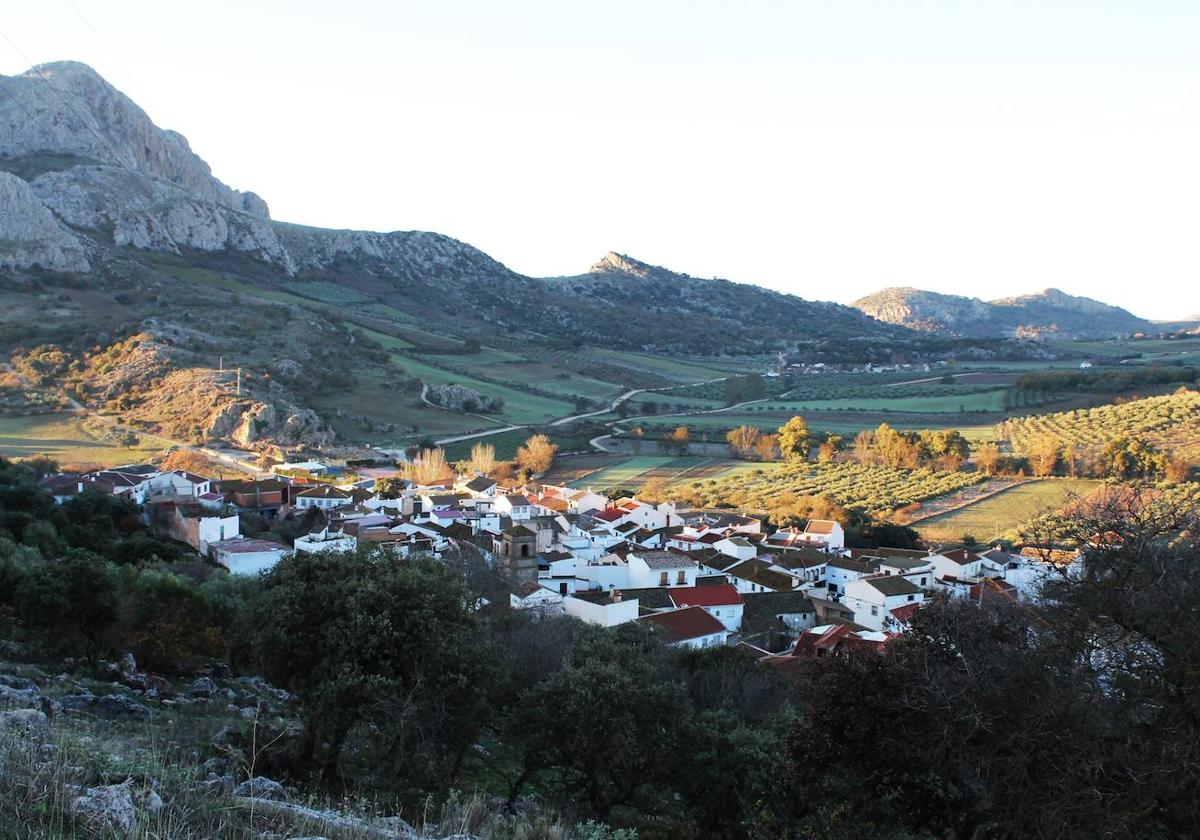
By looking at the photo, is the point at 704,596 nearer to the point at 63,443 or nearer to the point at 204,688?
the point at 204,688

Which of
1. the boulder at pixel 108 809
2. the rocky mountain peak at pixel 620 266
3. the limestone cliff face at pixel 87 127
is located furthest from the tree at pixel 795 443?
the rocky mountain peak at pixel 620 266

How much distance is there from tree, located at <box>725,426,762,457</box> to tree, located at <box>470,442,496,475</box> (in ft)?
50.9

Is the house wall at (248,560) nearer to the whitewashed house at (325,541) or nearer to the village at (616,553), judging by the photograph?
the village at (616,553)

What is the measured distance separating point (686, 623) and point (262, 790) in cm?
1730

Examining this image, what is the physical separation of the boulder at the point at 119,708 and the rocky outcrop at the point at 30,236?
7739 centimetres

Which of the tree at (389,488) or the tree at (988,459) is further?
the tree at (988,459)

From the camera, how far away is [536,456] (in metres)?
52.3

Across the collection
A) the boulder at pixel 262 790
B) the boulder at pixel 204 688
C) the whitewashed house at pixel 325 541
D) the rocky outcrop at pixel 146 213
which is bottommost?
the whitewashed house at pixel 325 541

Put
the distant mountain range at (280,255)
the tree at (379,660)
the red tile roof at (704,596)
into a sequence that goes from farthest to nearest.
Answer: the distant mountain range at (280,255) → the red tile roof at (704,596) → the tree at (379,660)

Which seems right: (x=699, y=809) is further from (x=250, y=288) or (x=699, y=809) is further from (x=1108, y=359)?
(x=1108, y=359)

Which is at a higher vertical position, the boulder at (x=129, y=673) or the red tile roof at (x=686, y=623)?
the boulder at (x=129, y=673)

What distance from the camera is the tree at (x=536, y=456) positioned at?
2044 inches

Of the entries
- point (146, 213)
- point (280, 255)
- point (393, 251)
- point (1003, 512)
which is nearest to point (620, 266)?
point (393, 251)

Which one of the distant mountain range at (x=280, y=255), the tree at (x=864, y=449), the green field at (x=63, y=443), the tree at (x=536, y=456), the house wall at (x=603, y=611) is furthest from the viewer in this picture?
the distant mountain range at (x=280, y=255)
